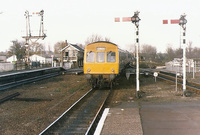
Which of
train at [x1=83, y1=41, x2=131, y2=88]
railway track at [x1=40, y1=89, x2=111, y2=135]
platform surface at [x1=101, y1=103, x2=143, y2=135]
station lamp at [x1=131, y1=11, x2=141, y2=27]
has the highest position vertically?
station lamp at [x1=131, y1=11, x2=141, y2=27]

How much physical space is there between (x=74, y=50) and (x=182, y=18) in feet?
127

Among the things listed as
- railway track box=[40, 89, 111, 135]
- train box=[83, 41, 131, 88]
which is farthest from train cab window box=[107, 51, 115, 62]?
railway track box=[40, 89, 111, 135]

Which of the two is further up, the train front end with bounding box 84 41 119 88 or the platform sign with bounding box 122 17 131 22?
the platform sign with bounding box 122 17 131 22

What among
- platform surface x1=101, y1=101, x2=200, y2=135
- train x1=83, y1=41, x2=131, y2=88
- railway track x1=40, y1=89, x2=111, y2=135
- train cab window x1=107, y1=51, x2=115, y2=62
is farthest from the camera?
train cab window x1=107, y1=51, x2=115, y2=62

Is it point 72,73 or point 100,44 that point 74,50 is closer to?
point 72,73

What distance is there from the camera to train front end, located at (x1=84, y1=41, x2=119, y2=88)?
14.7 meters

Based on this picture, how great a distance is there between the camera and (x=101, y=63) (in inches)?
581

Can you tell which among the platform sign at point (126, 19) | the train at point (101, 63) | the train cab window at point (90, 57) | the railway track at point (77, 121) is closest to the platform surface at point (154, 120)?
the railway track at point (77, 121)

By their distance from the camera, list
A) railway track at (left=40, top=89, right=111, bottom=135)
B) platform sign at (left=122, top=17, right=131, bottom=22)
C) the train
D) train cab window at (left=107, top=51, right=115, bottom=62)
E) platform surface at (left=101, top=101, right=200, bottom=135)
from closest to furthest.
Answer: platform surface at (left=101, top=101, right=200, bottom=135) < railway track at (left=40, top=89, right=111, bottom=135) < platform sign at (left=122, top=17, right=131, bottom=22) < the train < train cab window at (left=107, top=51, right=115, bottom=62)

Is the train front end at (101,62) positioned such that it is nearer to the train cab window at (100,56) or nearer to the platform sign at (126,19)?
the train cab window at (100,56)

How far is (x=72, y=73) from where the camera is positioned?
95.2ft

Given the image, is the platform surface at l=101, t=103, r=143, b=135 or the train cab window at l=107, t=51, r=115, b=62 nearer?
the platform surface at l=101, t=103, r=143, b=135

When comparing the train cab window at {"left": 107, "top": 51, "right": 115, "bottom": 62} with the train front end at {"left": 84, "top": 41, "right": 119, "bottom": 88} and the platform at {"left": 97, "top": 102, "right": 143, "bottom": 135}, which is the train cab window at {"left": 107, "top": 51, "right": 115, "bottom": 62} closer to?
the train front end at {"left": 84, "top": 41, "right": 119, "bottom": 88}

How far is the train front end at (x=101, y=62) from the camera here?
14711 millimetres
